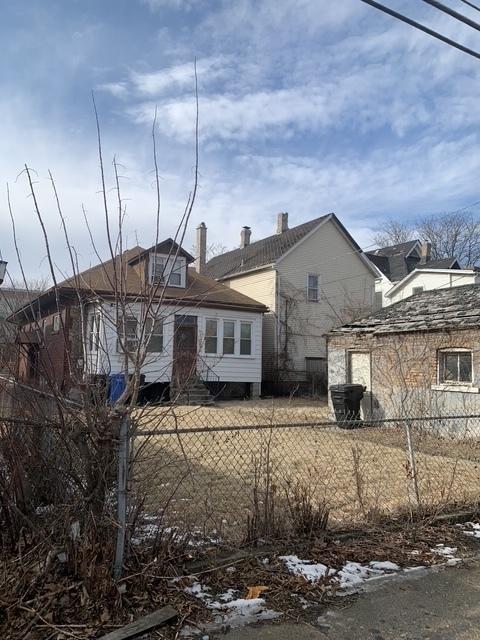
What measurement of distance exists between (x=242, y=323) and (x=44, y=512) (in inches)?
745

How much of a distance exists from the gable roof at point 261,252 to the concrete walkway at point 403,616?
866 inches

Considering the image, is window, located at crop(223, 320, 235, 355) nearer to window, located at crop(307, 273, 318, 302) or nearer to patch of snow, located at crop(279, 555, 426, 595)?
window, located at crop(307, 273, 318, 302)

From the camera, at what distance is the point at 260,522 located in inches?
168

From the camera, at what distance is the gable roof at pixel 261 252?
26.1 metres

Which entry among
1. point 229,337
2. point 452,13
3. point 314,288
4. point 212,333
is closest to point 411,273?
point 314,288

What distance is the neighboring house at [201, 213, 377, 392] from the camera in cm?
2505

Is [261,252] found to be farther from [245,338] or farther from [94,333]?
[94,333]

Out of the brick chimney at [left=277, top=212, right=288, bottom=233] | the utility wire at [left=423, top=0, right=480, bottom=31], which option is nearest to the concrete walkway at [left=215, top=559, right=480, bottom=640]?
the utility wire at [left=423, top=0, right=480, bottom=31]

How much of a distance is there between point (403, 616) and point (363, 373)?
37.8ft

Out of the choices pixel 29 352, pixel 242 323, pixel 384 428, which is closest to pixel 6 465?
pixel 29 352

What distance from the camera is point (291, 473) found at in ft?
24.9

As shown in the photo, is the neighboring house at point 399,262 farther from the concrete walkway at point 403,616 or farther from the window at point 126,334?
the window at point 126,334

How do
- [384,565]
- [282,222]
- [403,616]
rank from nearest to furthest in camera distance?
[403,616], [384,565], [282,222]

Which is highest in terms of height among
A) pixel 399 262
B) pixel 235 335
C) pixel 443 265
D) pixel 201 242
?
pixel 399 262
